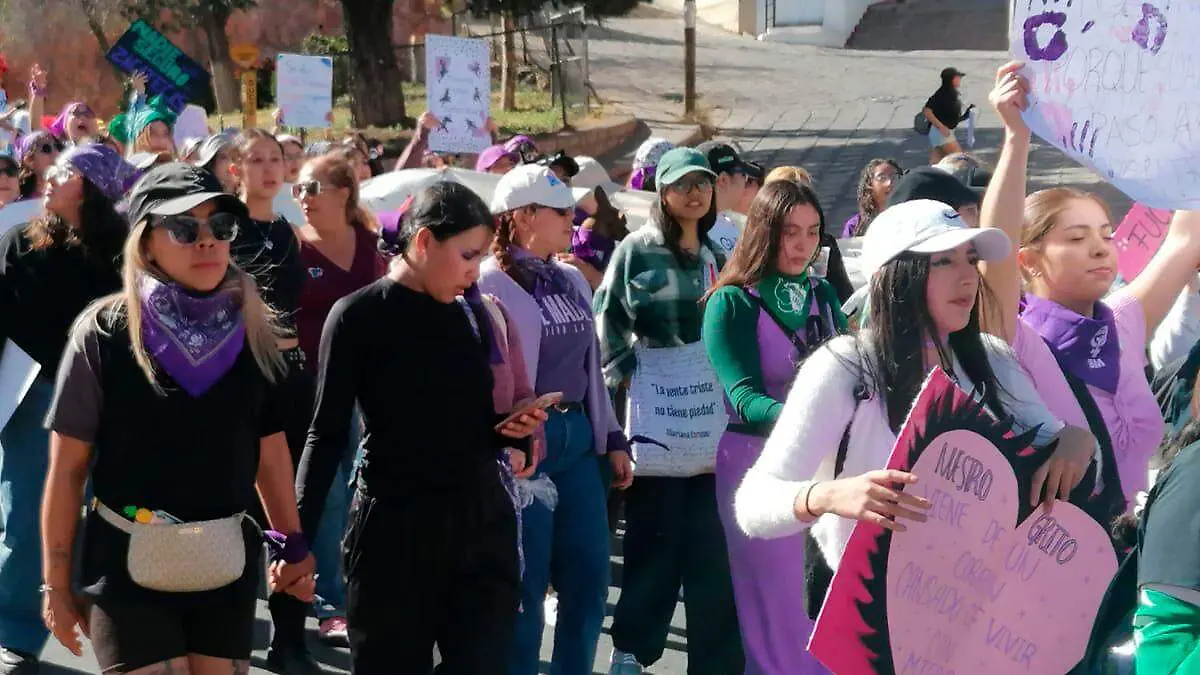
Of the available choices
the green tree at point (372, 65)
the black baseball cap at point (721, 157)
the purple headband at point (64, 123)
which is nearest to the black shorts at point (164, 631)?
the black baseball cap at point (721, 157)

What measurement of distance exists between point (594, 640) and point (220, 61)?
25.4 metres

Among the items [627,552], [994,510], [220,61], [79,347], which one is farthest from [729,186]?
[220,61]

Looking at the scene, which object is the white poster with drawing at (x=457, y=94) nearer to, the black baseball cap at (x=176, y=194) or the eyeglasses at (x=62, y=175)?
the eyeglasses at (x=62, y=175)

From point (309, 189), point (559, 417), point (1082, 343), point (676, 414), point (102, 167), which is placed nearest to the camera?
point (1082, 343)

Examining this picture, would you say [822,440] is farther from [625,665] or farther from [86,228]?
[86,228]

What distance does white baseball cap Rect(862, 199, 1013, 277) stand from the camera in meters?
3.11

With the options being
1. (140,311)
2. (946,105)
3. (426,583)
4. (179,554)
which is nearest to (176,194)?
(140,311)

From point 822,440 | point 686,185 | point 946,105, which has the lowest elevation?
point 946,105

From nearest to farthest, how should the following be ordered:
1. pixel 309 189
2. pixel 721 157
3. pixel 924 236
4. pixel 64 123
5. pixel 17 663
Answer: pixel 924 236 → pixel 17 663 → pixel 309 189 → pixel 721 157 → pixel 64 123

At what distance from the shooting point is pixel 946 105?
13.8 m

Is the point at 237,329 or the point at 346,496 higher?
the point at 237,329

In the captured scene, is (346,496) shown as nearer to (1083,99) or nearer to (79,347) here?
(79,347)

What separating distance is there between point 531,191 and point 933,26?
36.4 metres

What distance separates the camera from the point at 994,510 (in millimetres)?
2865
